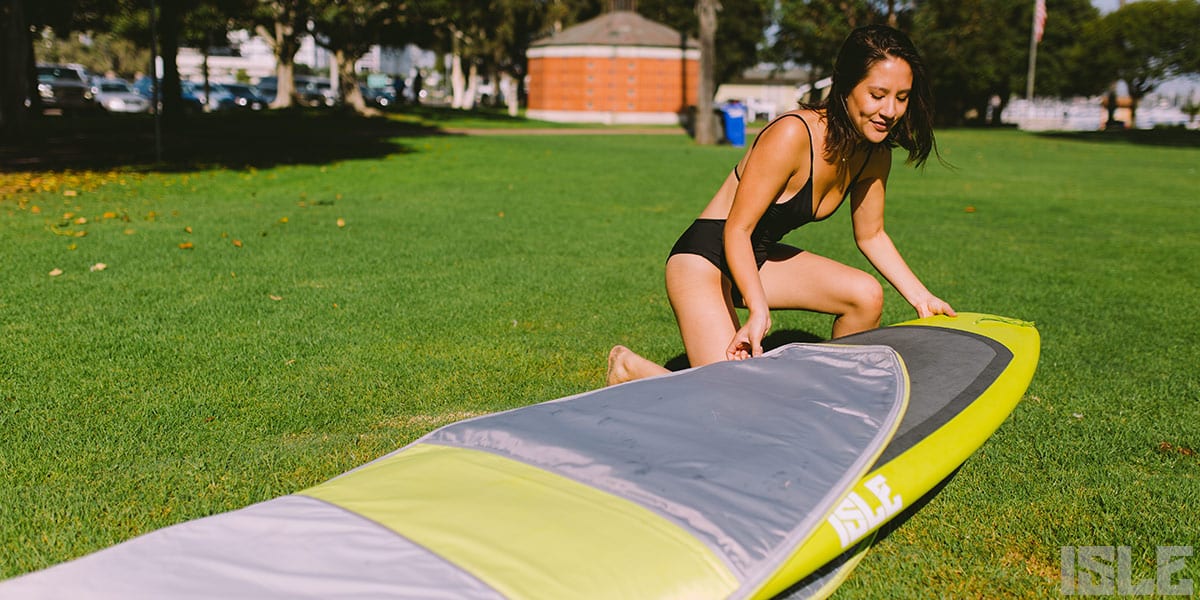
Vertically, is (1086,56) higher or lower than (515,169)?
higher

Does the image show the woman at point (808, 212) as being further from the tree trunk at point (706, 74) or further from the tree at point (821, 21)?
the tree at point (821, 21)

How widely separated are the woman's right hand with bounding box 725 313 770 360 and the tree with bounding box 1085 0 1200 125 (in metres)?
60.2

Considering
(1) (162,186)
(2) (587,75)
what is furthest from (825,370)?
(2) (587,75)

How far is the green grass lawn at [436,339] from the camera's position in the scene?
367cm

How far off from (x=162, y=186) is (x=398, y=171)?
3.98m

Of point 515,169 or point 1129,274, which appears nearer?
point 1129,274

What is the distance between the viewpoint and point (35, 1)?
29.2m

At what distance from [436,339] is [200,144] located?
61.2 feet

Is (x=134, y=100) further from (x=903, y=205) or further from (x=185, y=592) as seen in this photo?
(x=185, y=592)

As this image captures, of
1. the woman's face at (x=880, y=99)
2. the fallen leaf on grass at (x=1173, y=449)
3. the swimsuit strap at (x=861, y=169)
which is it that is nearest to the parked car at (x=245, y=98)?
the swimsuit strap at (x=861, y=169)

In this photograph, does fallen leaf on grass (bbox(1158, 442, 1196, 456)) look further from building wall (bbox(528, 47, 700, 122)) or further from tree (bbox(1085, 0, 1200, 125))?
tree (bbox(1085, 0, 1200, 125))

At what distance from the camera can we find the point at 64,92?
42562 millimetres

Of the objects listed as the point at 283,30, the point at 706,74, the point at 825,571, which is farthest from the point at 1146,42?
the point at 825,571

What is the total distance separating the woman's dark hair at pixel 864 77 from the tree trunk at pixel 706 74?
26.2 m
